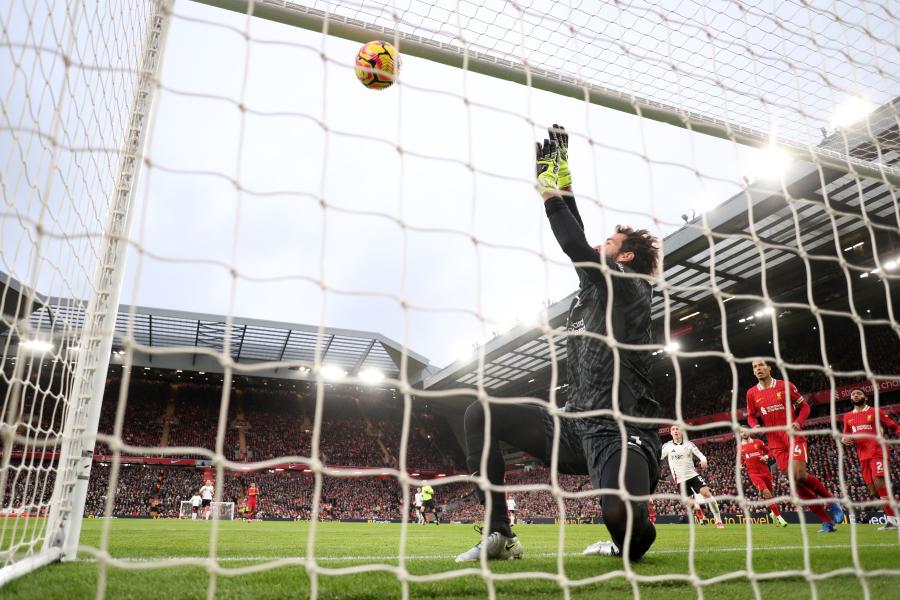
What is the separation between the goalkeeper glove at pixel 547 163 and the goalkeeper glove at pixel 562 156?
40 millimetres

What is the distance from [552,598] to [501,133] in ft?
7.54

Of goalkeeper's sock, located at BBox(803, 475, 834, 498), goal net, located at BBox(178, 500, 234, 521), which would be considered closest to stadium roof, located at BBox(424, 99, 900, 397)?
goalkeeper's sock, located at BBox(803, 475, 834, 498)

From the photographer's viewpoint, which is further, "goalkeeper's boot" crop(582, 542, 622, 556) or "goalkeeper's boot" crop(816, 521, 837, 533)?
"goalkeeper's boot" crop(816, 521, 837, 533)

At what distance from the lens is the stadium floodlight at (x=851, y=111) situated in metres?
3.61

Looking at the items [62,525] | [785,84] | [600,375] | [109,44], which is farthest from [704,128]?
[62,525]

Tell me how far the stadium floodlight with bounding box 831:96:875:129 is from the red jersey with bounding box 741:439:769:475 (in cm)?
428

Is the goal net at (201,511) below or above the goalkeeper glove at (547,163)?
below

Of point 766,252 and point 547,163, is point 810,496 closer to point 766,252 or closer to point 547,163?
point 547,163

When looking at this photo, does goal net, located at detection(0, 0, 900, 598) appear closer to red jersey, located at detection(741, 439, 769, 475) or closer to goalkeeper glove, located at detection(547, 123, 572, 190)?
goalkeeper glove, located at detection(547, 123, 572, 190)

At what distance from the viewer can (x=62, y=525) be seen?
3113 millimetres

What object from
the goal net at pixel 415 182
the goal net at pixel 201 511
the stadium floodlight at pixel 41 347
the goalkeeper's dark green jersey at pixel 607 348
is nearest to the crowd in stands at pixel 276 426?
the goal net at pixel 201 511

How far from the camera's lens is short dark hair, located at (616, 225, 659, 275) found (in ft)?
10.7

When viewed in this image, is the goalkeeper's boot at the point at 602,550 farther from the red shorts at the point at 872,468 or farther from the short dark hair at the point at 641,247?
the red shorts at the point at 872,468

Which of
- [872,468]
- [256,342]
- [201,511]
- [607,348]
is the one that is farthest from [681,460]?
[201,511]
